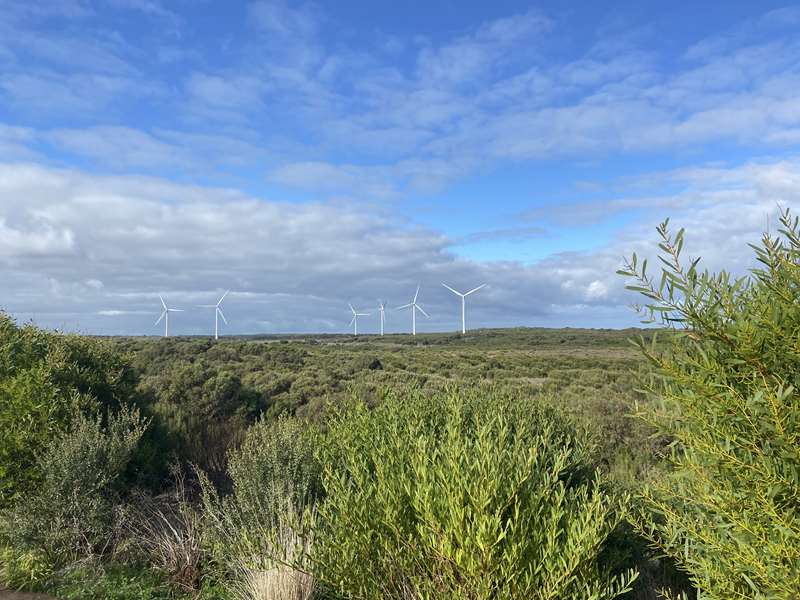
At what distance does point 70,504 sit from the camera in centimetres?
743

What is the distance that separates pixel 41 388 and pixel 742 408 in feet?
31.7

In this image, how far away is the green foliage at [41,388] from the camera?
8430 mm

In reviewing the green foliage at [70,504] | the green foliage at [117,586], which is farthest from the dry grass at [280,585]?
the green foliage at [70,504]

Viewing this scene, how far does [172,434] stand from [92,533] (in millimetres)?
4287

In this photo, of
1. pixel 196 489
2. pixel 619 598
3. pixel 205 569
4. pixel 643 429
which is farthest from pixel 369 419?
pixel 643 429

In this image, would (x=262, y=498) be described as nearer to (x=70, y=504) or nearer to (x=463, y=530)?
(x=70, y=504)

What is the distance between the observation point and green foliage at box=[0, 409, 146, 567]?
7223 millimetres

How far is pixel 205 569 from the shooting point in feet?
21.4

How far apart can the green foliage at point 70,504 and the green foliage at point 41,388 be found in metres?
0.47

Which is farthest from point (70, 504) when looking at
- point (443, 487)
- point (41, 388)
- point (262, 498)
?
point (443, 487)

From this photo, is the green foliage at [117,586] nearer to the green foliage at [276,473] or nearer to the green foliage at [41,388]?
the green foliage at [276,473]

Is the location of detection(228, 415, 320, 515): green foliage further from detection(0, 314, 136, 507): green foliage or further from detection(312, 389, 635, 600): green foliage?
detection(0, 314, 136, 507): green foliage

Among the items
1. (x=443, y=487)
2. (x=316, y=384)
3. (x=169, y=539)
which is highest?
(x=443, y=487)

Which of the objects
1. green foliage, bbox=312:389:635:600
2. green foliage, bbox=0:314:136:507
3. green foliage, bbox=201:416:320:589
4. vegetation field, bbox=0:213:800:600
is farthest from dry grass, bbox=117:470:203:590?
green foliage, bbox=312:389:635:600
